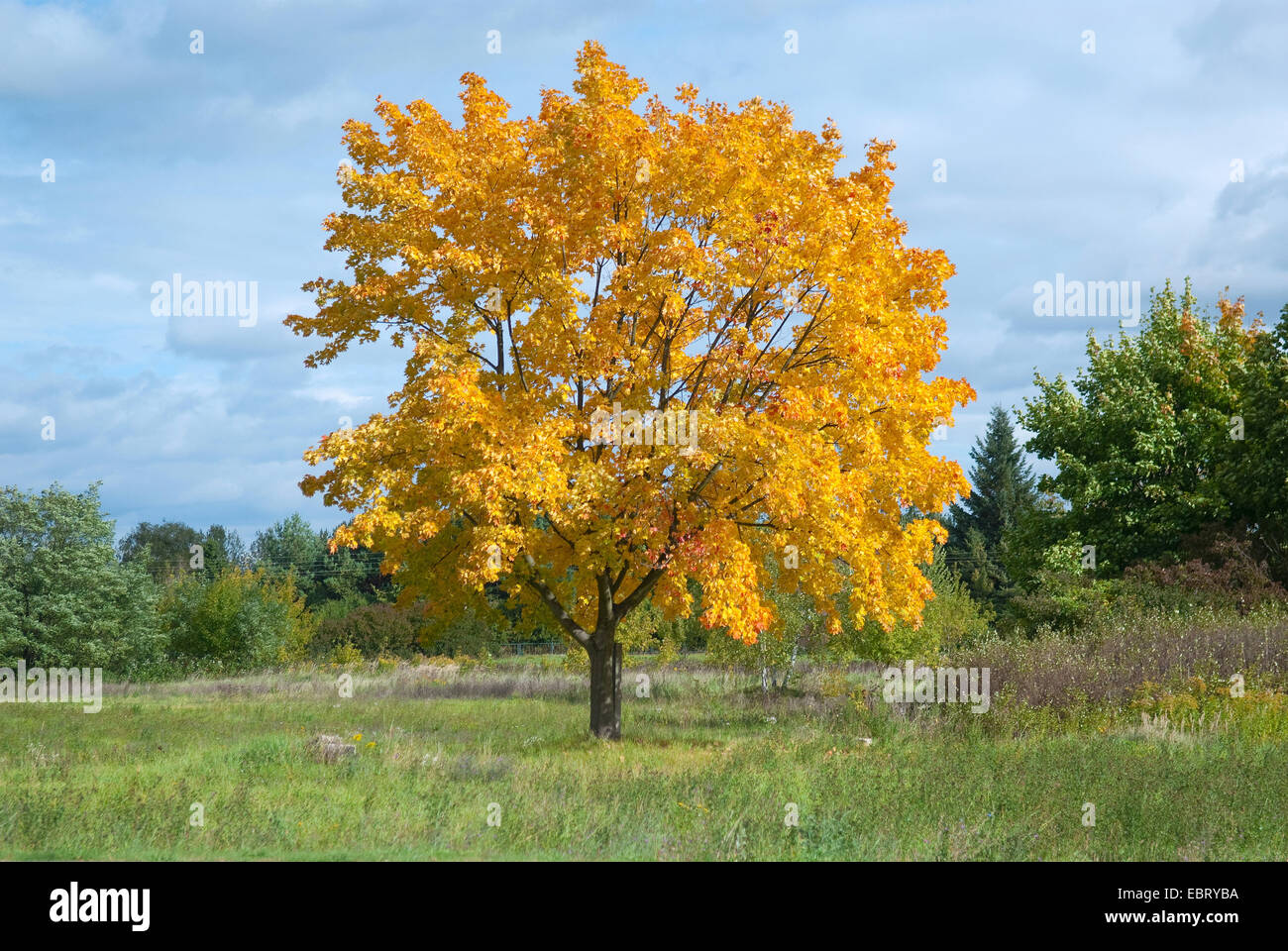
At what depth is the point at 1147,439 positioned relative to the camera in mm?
34156

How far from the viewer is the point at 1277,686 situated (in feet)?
58.5

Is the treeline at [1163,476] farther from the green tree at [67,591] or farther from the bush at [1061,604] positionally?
the green tree at [67,591]

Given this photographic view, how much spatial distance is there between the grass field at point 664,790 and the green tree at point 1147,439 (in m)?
18.1

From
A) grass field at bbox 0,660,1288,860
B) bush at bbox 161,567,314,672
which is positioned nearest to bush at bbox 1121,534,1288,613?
grass field at bbox 0,660,1288,860

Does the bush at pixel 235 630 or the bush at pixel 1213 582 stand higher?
the bush at pixel 1213 582

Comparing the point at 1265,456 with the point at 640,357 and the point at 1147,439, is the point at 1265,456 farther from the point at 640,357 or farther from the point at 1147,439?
the point at 640,357

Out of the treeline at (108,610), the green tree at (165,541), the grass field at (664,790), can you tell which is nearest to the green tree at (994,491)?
the treeline at (108,610)

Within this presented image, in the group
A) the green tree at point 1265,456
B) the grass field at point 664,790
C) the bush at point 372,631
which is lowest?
the bush at point 372,631

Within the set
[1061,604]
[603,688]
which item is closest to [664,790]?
[603,688]

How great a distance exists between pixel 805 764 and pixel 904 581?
4.14 m

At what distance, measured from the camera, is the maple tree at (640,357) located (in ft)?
51.0

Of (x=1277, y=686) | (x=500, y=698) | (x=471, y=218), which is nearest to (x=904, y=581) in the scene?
(x=1277, y=686)

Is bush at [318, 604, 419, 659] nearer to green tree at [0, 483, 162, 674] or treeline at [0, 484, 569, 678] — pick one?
treeline at [0, 484, 569, 678]
